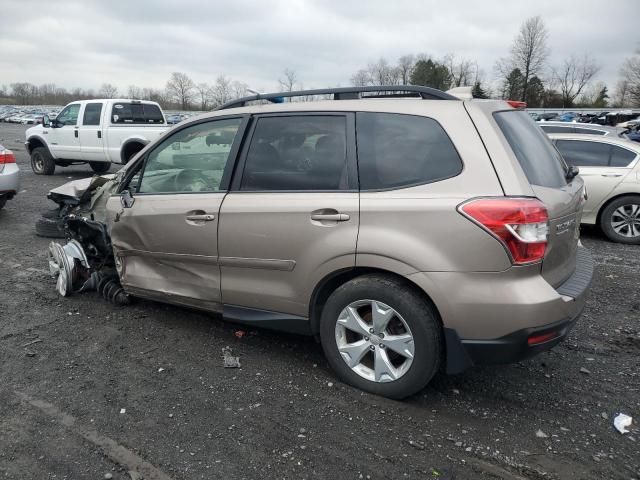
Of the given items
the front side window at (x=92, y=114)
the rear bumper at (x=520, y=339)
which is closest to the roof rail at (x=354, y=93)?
the rear bumper at (x=520, y=339)

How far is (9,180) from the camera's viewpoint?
8.11m

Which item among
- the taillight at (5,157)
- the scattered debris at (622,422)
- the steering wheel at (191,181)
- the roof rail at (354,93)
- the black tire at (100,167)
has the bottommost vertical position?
the scattered debris at (622,422)

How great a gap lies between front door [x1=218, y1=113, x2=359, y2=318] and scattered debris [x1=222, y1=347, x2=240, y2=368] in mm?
394

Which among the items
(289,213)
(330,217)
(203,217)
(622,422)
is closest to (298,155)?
(289,213)

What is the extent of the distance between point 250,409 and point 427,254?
1.41 metres

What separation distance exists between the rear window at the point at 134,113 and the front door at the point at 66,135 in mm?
1256

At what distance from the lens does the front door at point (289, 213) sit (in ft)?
9.93

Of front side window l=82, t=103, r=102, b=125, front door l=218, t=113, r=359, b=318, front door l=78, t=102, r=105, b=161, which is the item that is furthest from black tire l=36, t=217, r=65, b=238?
front side window l=82, t=103, r=102, b=125

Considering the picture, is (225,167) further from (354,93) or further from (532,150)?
(532,150)

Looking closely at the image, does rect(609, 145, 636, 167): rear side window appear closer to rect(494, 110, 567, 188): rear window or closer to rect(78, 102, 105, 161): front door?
rect(494, 110, 567, 188): rear window

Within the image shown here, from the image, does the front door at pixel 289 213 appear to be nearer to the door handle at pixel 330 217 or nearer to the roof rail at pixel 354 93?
the door handle at pixel 330 217

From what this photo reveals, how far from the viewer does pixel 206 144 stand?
3.84 metres

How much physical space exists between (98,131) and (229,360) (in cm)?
1068

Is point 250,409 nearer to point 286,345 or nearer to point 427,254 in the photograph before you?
point 286,345
